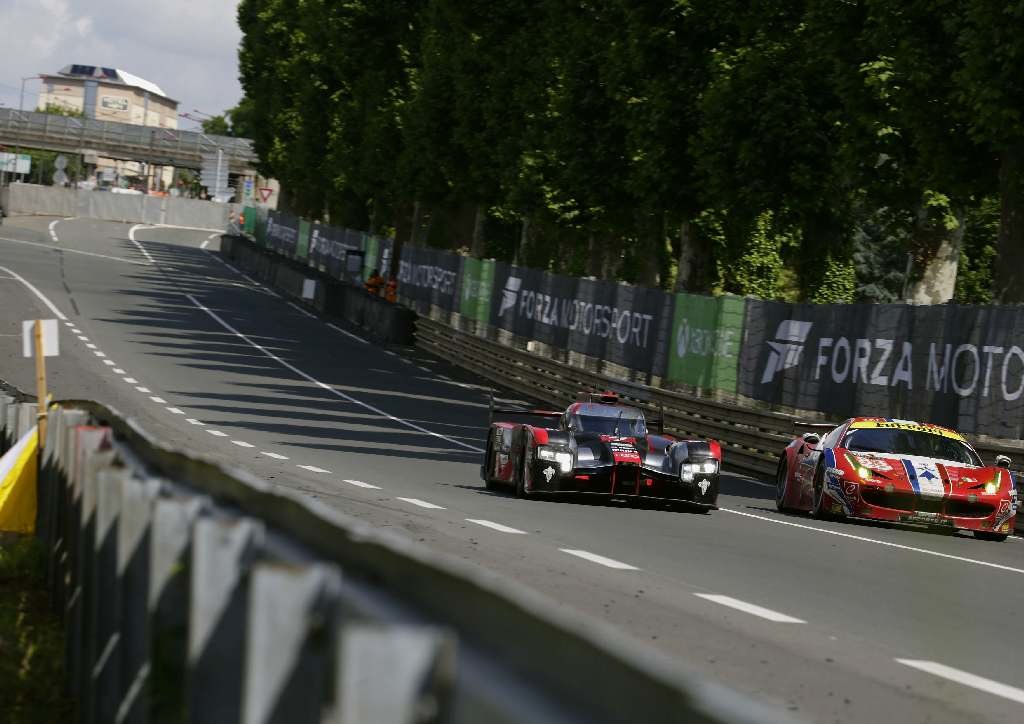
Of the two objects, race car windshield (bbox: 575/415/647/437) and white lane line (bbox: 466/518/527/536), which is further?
race car windshield (bbox: 575/415/647/437)

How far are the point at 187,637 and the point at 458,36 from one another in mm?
53420

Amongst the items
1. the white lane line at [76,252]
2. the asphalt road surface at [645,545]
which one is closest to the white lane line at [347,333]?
the asphalt road surface at [645,545]

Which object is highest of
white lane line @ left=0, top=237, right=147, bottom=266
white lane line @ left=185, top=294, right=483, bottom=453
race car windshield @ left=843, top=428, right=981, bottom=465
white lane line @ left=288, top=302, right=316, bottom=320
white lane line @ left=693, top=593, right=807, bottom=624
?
race car windshield @ left=843, top=428, right=981, bottom=465

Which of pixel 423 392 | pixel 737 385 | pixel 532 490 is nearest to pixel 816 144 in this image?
pixel 737 385

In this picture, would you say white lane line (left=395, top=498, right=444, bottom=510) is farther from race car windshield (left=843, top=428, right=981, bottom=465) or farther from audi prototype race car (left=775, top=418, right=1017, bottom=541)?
race car windshield (left=843, top=428, right=981, bottom=465)

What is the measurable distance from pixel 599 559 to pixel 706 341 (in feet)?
58.9

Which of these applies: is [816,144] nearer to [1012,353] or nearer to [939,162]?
[939,162]

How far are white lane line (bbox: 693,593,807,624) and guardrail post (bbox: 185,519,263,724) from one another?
6.37 metres

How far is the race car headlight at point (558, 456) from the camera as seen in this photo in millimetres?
18734

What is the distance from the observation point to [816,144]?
105ft

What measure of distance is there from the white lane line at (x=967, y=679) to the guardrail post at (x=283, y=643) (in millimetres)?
5149

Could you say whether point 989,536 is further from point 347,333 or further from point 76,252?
point 76,252

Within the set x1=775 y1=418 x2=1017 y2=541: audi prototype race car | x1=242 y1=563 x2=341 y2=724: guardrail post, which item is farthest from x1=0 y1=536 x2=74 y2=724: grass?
x1=775 y1=418 x2=1017 y2=541: audi prototype race car

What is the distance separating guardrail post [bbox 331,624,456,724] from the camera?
317 cm
